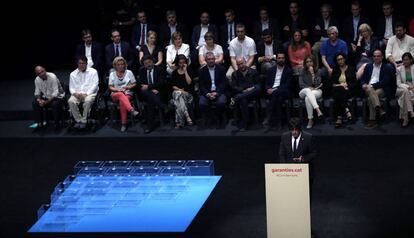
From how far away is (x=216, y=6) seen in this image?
14.2 m

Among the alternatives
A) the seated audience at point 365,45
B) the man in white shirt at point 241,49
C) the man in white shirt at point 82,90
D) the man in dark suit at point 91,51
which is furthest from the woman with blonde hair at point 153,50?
the seated audience at point 365,45

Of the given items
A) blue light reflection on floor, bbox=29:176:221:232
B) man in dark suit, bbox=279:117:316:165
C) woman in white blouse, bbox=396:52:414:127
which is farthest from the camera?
woman in white blouse, bbox=396:52:414:127

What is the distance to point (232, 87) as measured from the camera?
40.7 feet

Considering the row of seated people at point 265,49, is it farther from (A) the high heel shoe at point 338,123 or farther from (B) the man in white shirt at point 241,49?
(A) the high heel shoe at point 338,123

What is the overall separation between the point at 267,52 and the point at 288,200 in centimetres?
518

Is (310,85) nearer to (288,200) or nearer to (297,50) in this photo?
(297,50)

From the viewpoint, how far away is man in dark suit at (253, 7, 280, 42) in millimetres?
13180

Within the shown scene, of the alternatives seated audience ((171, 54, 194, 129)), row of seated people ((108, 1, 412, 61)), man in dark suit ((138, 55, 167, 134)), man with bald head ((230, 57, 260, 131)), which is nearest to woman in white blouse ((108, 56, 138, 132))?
man in dark suit ((138, 55, 167, 134))

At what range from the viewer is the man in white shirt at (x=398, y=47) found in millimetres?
12430

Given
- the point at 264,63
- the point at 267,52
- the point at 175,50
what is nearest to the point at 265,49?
the point at 267,52

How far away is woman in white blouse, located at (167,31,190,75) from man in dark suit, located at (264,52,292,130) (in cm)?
147

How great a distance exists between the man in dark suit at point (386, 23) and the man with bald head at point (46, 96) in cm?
492

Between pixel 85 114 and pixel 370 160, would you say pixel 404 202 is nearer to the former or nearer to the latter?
pixel 370 160

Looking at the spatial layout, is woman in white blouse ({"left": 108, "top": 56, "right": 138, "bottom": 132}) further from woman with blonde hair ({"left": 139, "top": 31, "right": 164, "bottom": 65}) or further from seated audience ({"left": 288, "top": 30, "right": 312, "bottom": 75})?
seated audience ({"left": 288, "top": 30, "right": 312, "bottom": 75})
